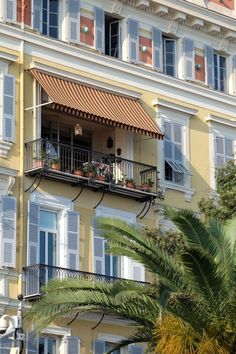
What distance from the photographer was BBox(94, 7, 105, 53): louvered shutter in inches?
1692

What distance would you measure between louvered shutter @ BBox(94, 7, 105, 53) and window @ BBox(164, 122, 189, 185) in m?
3.77

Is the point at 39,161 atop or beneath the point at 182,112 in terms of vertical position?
beneath

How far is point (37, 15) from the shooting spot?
41.2 m

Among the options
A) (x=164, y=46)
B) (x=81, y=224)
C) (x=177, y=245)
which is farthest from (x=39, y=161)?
(x=164, y=46)

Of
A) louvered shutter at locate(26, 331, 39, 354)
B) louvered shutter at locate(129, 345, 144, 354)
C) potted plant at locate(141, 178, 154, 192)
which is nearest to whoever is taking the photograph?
louvered shutter at locate(26, 331, 39, 354)

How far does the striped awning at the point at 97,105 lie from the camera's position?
132ft

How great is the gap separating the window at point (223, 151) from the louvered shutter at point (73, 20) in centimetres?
723

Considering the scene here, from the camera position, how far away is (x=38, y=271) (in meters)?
38.5

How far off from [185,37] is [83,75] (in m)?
5.62

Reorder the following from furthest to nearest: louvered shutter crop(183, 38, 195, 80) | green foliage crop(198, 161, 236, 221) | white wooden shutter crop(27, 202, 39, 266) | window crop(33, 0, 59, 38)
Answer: louvered shutter crop(183, 38, 195, 80), window crop(33, 0, 59, 38), white wooden shutter crop(27, 202, 39, 266), green foliage crop(198, 161, 236, 221)

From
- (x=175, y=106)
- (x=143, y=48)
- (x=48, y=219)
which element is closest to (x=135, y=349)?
(x=48, y=219)

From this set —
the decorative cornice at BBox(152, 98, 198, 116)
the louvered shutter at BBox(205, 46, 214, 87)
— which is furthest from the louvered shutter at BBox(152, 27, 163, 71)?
the louvered shutter at BBox(205, 46, 214, 87)

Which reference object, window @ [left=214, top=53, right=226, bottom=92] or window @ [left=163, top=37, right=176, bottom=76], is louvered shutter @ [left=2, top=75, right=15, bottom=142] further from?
window @ [left=214, top=53, right=226, bottom=92]

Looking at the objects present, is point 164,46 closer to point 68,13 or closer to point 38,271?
point 68,13
